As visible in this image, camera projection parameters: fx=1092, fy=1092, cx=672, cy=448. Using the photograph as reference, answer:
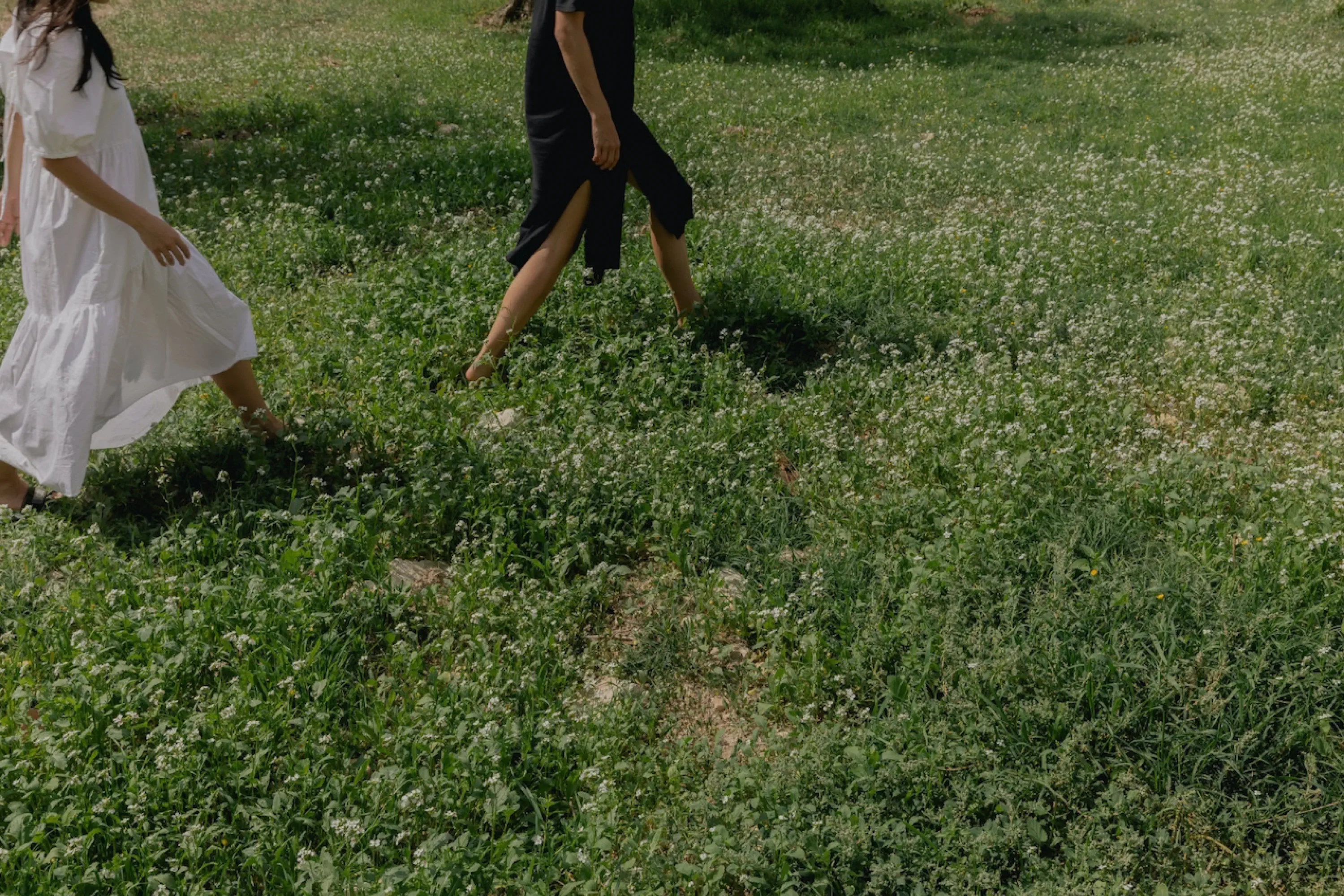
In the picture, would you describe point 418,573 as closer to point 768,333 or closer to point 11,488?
point 11,488

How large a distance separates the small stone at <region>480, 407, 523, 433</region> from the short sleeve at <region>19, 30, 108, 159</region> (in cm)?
203

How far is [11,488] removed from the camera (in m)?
4.79

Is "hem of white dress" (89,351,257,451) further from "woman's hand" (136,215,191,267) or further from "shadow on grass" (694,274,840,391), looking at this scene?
"shadow on grass" (694,274,840,391)

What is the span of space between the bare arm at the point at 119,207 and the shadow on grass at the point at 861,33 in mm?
11900

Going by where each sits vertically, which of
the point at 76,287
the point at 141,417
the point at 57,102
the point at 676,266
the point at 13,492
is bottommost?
the point at 13,492

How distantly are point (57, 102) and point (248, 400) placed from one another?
1495mm

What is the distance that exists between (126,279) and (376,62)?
454 inches

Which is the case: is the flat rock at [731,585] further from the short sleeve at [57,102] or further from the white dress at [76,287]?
the short sleeve at [57,102]

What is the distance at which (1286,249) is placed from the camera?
7062mm

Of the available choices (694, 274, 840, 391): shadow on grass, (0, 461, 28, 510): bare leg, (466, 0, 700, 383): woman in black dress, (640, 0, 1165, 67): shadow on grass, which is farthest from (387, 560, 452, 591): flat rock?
(640, 0, 1165, 67): shadow on grass

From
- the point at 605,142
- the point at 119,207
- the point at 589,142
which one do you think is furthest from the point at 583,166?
the point at 119,207

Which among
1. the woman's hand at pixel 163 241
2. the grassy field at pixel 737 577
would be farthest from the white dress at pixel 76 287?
the grassy field at pixel 737 577

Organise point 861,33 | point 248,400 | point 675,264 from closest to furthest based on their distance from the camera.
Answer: point 248,400, point 675,264, point 861,33

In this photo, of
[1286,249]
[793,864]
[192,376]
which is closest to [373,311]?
[192,376]
